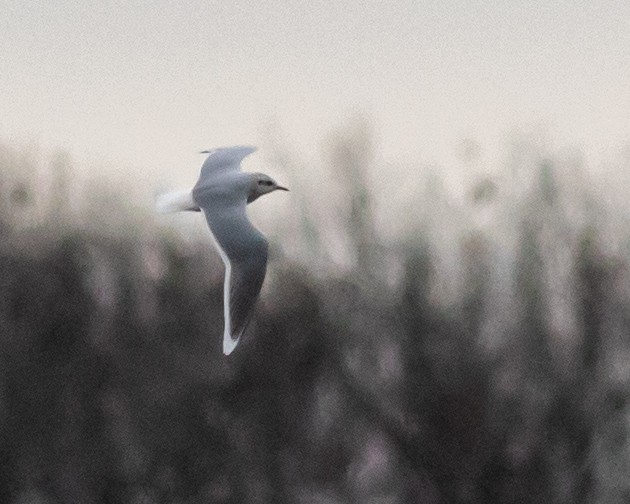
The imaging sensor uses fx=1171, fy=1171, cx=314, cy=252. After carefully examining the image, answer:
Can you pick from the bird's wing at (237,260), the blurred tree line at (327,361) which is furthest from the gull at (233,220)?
the blurred tree line at (327,361)

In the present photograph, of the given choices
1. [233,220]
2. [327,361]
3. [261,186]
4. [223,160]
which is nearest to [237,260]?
[233,220]

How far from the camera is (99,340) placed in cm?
461

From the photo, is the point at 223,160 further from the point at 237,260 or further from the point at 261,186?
the point at 237,260

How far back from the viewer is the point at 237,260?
210cm

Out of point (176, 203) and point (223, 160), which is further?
point (223, 160)

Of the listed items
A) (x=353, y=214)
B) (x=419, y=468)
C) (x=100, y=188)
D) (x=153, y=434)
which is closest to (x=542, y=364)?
(x=419, y=468)

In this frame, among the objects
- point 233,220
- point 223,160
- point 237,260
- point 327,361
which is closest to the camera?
point 237,260

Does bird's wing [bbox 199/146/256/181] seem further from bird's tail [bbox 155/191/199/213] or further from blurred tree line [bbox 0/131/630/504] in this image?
blurred tree line [bbox 0/131/630/504]

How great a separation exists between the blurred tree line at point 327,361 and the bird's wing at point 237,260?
7.11 feet

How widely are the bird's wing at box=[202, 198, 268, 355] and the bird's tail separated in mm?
62

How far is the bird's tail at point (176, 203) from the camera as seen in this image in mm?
2318

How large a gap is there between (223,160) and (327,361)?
2.34 metres

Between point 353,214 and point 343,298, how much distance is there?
346 millimetres

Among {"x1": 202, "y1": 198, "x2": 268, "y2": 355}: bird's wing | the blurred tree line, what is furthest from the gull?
the blurred tree line
